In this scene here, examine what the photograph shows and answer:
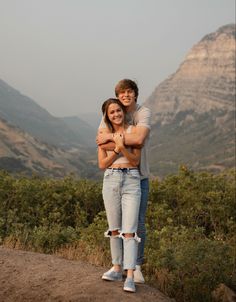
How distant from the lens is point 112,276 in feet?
18.6

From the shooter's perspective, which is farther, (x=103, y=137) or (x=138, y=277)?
(x=138, y=277)

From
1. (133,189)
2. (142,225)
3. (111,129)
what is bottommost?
(142,225)

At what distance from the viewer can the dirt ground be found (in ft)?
17.1

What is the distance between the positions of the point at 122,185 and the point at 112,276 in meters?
1.15

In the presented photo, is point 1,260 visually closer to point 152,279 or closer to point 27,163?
point 152,279

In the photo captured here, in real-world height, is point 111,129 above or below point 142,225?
above

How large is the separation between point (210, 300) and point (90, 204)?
33.8ft

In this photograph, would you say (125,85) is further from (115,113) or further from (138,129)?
(138,129)

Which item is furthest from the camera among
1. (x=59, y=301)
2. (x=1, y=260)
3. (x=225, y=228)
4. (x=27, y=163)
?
(x=27, y=163)

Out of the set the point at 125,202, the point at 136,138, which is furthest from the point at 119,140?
the point at 125,202

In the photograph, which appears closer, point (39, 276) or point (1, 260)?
point (39, 276)

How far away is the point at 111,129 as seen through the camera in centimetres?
561

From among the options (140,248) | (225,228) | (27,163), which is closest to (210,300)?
(140,248)

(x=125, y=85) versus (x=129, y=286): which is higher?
(x=125, y=85)
